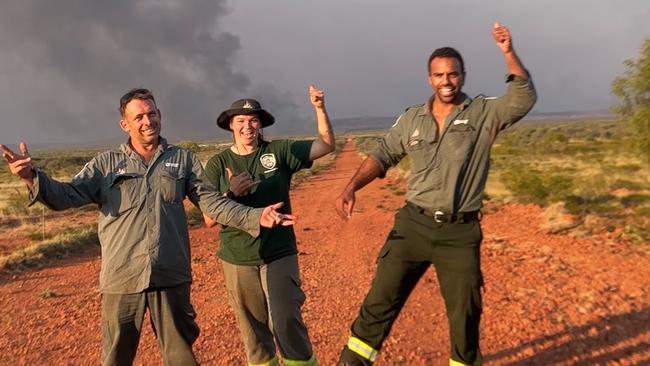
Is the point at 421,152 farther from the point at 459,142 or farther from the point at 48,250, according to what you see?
the point at 48,250

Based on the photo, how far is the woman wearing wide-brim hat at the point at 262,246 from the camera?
11.2 ft

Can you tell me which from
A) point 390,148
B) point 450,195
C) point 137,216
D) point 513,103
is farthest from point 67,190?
point 513,103

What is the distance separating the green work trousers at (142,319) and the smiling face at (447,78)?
196cm

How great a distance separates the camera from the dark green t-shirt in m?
3.44

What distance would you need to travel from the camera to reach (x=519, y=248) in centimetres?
909

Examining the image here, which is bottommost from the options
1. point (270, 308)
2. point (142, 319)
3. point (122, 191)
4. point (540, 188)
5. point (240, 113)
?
point (540, 188)

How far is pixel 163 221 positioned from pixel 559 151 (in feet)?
121

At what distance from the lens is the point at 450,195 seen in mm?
3135

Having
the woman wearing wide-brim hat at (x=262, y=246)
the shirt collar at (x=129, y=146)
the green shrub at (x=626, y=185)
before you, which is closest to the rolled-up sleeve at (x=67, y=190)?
the shirt collar at (x=129, y=146)

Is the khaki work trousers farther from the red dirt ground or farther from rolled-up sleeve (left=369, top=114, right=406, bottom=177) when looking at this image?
the red dirt ground

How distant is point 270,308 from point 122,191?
119 cm

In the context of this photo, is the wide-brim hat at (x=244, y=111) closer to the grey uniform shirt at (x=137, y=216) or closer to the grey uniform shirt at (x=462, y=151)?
the grey uniform shirt at (x=137, y=216)

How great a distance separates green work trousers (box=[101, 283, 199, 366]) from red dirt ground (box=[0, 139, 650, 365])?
196 cm

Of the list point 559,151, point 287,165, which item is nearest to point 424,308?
point 287,165
